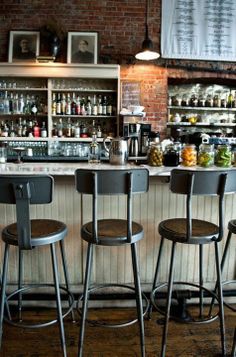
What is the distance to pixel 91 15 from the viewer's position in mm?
4941

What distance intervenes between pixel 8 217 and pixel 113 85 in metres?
3.38

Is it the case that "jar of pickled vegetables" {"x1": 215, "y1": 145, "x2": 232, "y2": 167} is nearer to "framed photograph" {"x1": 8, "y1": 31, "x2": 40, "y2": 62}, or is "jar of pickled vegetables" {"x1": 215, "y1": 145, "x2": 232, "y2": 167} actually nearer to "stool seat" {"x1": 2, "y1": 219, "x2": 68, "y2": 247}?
"stool seat" {"x1": 2, "y1": 219, "x2": 68, "y2": 247}

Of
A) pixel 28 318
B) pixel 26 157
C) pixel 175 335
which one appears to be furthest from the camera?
pixel 26 157

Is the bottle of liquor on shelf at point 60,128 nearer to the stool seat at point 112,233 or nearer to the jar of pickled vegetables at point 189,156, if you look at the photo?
the jar of pickled vegetables at point 189,156

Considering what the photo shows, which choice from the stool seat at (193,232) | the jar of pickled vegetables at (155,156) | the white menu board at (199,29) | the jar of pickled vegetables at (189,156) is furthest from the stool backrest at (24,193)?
the white menu board at (199,29)

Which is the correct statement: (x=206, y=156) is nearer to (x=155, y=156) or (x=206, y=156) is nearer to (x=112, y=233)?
(x=155, y=156)

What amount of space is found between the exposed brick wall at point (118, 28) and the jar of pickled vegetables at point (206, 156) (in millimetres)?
2899

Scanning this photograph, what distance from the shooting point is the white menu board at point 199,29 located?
4883 mm

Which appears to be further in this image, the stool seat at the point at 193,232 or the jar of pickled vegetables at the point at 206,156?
the jar of pickled vegetables at the point at 206,156

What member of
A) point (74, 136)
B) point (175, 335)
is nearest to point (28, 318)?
point (175, 335)

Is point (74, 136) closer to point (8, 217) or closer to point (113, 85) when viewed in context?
point (113, 85)

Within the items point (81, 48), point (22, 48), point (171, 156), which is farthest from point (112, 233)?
point (22, 48)

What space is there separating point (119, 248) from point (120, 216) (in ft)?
0.76

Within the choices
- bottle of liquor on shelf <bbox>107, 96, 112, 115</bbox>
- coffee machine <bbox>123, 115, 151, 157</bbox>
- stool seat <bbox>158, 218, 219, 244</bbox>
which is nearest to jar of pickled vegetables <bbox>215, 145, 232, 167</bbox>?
stool seat <bbox>158, 218, 219, 244</bbox>
